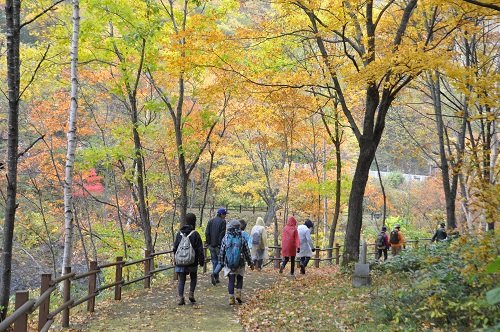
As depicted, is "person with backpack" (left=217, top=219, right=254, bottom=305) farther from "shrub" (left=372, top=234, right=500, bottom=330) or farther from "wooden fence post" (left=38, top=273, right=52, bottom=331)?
"wooden fence post" (left=38, top=273, right=52, bottom=331)

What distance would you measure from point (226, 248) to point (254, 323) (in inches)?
71.6

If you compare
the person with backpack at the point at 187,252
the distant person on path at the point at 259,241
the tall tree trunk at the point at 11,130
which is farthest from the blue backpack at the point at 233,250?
the distant person on path at the point at 259,241

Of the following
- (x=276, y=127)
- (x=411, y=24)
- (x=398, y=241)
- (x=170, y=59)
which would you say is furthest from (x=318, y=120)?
(x=170, y=59)

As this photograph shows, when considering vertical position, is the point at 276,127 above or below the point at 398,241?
above

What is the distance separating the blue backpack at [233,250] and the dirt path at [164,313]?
33.1 inches

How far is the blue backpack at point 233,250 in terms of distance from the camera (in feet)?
28.0

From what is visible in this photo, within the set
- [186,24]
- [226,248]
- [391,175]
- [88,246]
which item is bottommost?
[88,246]

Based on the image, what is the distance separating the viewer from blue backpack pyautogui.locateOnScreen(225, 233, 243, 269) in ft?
28.0

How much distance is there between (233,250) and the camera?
28.1ft

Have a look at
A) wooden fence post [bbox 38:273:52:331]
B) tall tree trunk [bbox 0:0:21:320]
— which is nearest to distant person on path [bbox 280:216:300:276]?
wooden fence post [bbox 38:273:52:331]

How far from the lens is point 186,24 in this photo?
43.4ft

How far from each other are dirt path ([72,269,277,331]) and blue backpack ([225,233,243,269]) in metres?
0.84

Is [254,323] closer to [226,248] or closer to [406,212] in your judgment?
[226,248]

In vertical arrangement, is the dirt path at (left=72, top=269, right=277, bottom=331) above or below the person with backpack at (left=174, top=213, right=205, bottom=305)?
below
